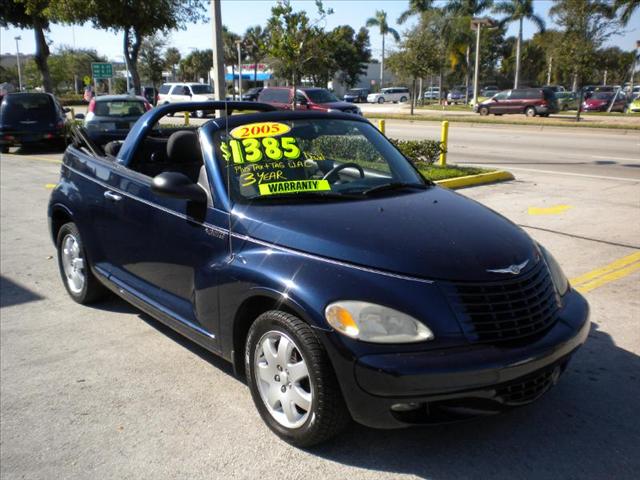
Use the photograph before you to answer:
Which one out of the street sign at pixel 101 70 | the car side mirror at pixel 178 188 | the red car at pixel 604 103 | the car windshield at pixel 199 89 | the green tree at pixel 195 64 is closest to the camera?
the car side mirror at pixel 178 188

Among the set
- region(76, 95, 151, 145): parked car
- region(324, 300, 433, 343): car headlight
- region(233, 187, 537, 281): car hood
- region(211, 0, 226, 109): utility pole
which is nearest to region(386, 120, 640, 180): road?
region(211, 0, 226, 109): utility pole

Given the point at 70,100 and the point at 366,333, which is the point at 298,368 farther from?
the point at 70,100

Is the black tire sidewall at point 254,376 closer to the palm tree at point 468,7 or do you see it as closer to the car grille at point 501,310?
the car grille at point 501,310

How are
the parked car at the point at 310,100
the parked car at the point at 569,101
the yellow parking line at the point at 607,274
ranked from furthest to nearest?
the parked car at the point at 569,101, the parked car at the point at 310,100, the yellow parking line at the point at 607,274

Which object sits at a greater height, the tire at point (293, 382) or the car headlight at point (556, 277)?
the car headlight at point (556, 277)

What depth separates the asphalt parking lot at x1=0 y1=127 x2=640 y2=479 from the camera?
2.87 m

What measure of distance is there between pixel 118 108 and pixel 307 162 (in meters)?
13.9

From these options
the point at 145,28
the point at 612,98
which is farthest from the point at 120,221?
the point at 612,98

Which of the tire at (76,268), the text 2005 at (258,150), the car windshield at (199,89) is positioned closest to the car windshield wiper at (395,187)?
the text 2005 at (258,150)

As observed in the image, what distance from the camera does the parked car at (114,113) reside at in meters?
15.9

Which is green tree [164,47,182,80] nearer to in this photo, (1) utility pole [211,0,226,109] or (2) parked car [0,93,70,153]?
(2) parked car [0,93,70,153]

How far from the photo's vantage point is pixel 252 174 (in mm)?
3508

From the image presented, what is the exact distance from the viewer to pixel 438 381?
8.32 ft

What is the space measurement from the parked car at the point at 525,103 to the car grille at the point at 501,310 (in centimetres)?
3254
